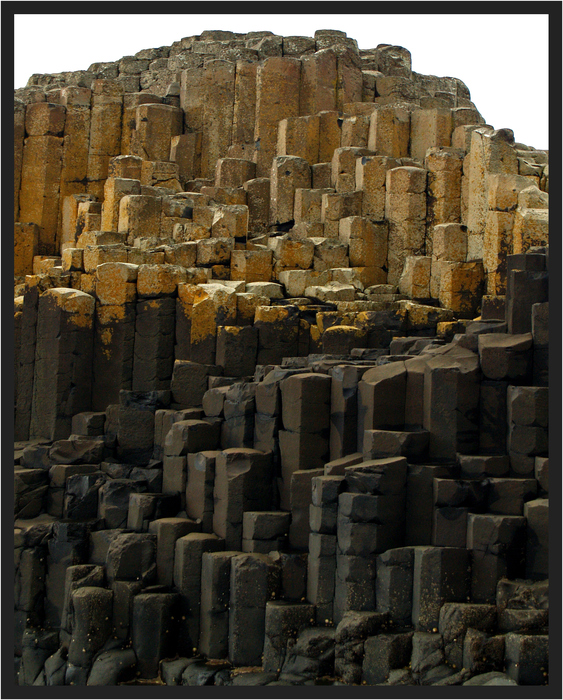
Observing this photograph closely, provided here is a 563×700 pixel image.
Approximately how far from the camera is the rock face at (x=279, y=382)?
37.1 feet

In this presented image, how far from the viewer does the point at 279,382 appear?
1331 centimetres

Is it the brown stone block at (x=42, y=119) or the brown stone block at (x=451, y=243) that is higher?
the brown stone block at (x=42, y=119)

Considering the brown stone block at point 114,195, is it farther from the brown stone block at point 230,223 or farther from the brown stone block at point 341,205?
the brown stone block at point 341,205

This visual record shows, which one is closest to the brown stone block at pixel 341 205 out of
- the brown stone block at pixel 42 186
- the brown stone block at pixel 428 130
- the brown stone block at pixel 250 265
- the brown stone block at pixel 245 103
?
the brown stone block at pixel 250 265

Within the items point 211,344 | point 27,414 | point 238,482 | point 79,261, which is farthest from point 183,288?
point 238,482

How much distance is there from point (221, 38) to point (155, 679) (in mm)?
17919

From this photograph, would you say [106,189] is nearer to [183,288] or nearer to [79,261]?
[79,261]

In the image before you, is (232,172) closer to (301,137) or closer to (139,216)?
(301,137)

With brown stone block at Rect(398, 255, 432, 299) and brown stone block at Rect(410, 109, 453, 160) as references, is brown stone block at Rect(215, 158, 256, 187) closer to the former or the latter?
brown stone block at Rect(410, 109, 453, 160)

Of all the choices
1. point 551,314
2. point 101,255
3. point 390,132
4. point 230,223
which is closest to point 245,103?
point 390,132

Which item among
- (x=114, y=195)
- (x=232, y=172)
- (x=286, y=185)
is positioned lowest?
(x=114, y=195)

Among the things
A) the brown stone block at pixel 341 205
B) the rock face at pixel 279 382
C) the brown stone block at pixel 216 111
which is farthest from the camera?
the brown stone block at pixel 216 111

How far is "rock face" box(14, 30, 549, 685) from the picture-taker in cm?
1130

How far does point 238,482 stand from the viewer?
12883mm
